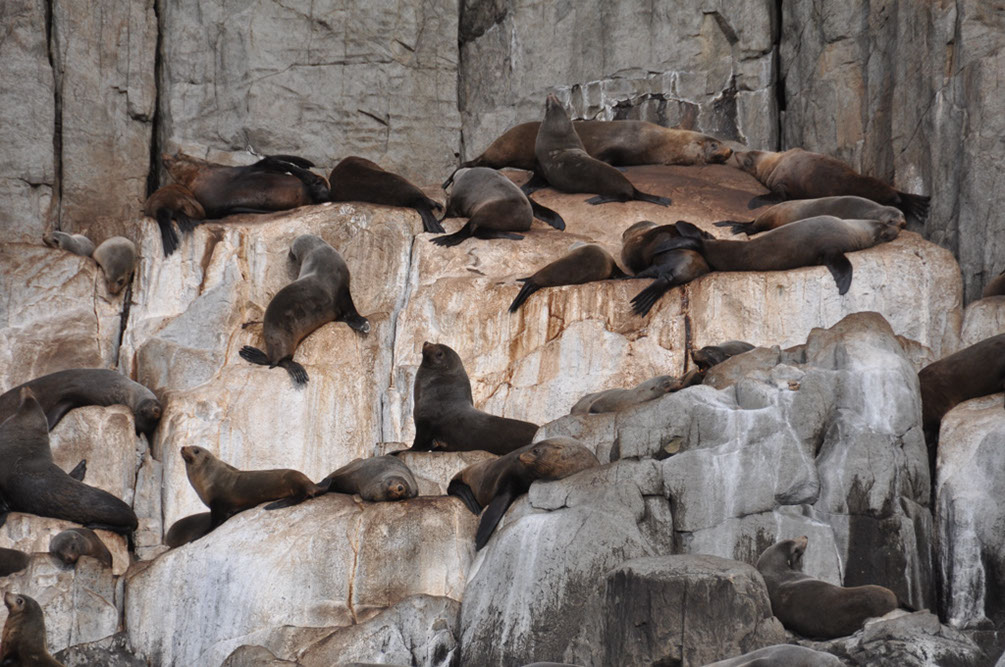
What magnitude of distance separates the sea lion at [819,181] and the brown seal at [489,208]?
2366 mm

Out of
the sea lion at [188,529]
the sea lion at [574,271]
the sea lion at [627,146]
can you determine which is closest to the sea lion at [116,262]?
the sea lion at [188,529]

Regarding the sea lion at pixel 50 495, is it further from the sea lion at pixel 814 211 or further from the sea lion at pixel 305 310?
the sea lion at pixel 814 211

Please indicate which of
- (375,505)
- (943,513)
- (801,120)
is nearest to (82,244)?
(375,505)

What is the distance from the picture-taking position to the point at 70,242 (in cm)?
1559

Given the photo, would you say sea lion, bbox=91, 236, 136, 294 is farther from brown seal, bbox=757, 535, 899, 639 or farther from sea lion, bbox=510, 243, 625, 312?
brown seal, bbox=757, 535, 899, 639

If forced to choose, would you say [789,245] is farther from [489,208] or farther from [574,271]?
[489,208]

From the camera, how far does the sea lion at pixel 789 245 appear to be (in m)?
13.2

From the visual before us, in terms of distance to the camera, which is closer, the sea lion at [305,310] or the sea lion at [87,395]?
the sea lion at [87,395]

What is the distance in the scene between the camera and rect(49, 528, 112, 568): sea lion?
11195 millimetres

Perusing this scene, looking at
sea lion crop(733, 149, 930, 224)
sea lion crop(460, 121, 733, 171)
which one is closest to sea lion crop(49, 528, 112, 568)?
sea lion crop(460, 121, 733, 171)

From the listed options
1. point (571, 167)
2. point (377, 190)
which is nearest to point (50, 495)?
point (377, 190)

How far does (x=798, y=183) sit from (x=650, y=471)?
6.33 m

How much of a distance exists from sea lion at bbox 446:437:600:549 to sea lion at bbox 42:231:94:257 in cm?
647

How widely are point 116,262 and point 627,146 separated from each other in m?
5.60
